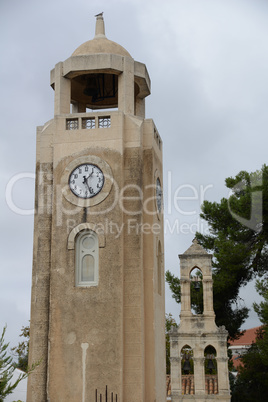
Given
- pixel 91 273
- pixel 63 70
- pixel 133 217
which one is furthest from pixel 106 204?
pixel 63 70

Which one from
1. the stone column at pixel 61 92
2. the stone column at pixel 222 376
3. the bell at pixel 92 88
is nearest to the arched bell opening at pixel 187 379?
the stone column at pixel 222 376

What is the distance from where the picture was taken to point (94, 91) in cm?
2317

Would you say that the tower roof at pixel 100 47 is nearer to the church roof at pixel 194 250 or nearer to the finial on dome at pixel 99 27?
the finial on dome at pixel 99 27

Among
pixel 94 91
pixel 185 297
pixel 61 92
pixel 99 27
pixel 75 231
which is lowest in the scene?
pixel 185 297

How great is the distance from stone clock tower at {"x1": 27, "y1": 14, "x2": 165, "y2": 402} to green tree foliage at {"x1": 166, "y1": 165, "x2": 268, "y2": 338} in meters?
15.2

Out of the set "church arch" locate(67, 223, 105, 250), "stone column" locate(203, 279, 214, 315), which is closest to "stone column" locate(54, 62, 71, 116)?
"church arch" locate(67, 223, 105, 250)

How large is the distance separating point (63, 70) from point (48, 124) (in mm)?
A: 1998

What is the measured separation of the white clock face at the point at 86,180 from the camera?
19.6 metres

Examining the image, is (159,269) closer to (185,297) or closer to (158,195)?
(158,195)

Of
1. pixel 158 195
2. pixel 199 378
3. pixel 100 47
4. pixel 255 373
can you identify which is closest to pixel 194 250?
pixel 199 378

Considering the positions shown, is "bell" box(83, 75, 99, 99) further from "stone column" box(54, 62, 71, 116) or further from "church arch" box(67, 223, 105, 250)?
"church arch" box(67, 223, 105, 250)

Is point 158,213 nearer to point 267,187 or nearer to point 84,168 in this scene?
point 84,168

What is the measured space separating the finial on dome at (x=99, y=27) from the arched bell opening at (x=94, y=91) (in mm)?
1476

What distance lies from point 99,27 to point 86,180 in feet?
22.1
